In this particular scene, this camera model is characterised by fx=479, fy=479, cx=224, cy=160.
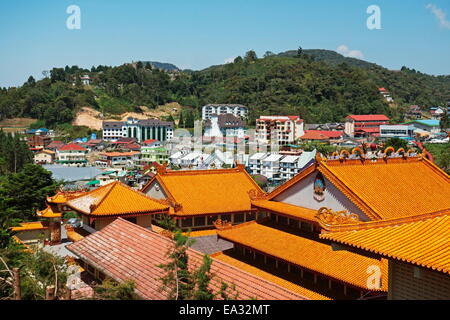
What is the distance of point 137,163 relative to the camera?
294 ft

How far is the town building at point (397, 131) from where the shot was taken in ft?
319

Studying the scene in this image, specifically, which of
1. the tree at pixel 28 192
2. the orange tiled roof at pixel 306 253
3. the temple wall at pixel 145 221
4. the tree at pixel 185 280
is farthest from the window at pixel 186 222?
the tree at pixel 28 192

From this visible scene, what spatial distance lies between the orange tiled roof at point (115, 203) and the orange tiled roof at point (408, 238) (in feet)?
39.5

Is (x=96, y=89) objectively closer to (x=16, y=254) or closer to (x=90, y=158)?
(x=90, y=158)

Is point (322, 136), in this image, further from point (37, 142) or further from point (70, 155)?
point (37, 142)

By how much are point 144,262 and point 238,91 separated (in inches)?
5160

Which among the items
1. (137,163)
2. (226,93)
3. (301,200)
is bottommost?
(137,163)

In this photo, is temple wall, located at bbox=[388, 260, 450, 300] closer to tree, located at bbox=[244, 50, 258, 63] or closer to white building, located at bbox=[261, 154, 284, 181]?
white building, located at bbox=[261, 154, 284, 181]

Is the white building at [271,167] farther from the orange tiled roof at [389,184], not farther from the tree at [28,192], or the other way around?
the orange tiled roof at [389,184]

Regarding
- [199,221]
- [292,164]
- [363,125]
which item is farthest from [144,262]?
[363,125]

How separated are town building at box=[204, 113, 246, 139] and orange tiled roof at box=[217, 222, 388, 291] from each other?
90.5 meters

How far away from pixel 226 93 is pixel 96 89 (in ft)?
139

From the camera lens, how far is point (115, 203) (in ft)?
68.6
